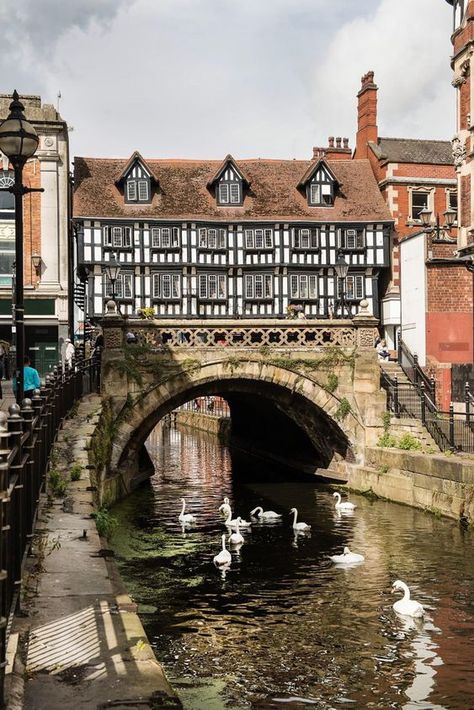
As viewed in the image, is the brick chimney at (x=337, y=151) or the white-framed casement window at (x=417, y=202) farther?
the brick chimney at (x=337, y=151)

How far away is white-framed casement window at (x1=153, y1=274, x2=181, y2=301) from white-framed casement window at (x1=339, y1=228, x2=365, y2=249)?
8.66 metres

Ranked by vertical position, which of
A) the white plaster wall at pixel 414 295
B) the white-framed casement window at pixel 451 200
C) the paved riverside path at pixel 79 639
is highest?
the white-framed casement window at pixel 451 200

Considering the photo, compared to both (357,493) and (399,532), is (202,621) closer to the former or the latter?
(399,532)

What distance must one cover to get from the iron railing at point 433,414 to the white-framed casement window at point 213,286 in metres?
16.6

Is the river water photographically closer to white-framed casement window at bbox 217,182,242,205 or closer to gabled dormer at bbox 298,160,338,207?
white-framed casement window at bbox 217,182,242,205

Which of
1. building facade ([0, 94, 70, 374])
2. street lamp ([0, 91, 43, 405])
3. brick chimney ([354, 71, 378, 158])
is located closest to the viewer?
street lamp ([0, 91, 43, 405])

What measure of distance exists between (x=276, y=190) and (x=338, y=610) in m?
33.6

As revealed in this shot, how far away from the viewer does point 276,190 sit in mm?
43719

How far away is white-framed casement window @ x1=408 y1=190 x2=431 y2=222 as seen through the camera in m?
44.5

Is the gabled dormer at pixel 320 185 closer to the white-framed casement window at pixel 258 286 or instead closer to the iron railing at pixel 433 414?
the white-framed casement window at pixel 258 286

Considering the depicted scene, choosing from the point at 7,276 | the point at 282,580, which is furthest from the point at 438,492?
the point at 7,276

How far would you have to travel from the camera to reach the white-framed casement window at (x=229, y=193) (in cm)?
4244

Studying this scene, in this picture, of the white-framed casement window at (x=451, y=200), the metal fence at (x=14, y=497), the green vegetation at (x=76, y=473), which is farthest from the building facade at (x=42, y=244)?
the metal fence at (x=14, y=497)

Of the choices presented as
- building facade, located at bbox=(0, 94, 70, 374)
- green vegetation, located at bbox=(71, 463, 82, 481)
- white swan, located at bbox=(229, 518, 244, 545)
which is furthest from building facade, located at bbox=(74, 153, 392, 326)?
green vegetation, located at bbox=(71, 463, 82, 481)
